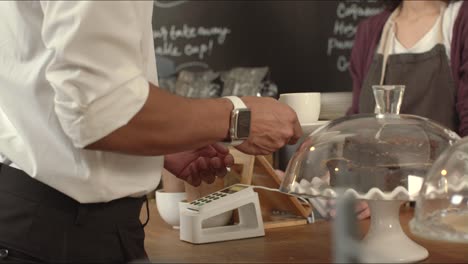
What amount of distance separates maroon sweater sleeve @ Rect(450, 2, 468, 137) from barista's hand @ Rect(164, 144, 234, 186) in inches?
45.9

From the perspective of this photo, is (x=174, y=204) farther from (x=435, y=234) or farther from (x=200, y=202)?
(x=435, y=234)

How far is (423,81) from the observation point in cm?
263

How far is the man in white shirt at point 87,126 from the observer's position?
1063 millimetres

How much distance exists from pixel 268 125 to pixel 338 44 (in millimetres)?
2339

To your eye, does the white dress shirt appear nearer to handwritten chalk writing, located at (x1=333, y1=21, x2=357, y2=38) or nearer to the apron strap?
the apron strap

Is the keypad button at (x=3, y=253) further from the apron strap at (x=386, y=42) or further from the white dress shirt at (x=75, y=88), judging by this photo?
the apron strap at (x=386, y=42)

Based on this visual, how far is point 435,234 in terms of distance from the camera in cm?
117

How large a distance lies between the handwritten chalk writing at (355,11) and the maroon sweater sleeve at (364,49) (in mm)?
704

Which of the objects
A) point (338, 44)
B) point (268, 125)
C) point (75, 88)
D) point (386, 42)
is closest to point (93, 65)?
point (75, 88)

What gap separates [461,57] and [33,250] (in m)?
1.77

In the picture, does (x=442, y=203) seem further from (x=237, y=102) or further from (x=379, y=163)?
(x=237, y=102)

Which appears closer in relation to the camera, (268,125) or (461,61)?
(268,125)

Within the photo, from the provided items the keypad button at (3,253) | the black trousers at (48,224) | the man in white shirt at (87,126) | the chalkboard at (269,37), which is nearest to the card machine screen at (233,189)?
the man in white shirt at (87,126)

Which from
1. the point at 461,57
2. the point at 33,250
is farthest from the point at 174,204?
the point at 461,57
